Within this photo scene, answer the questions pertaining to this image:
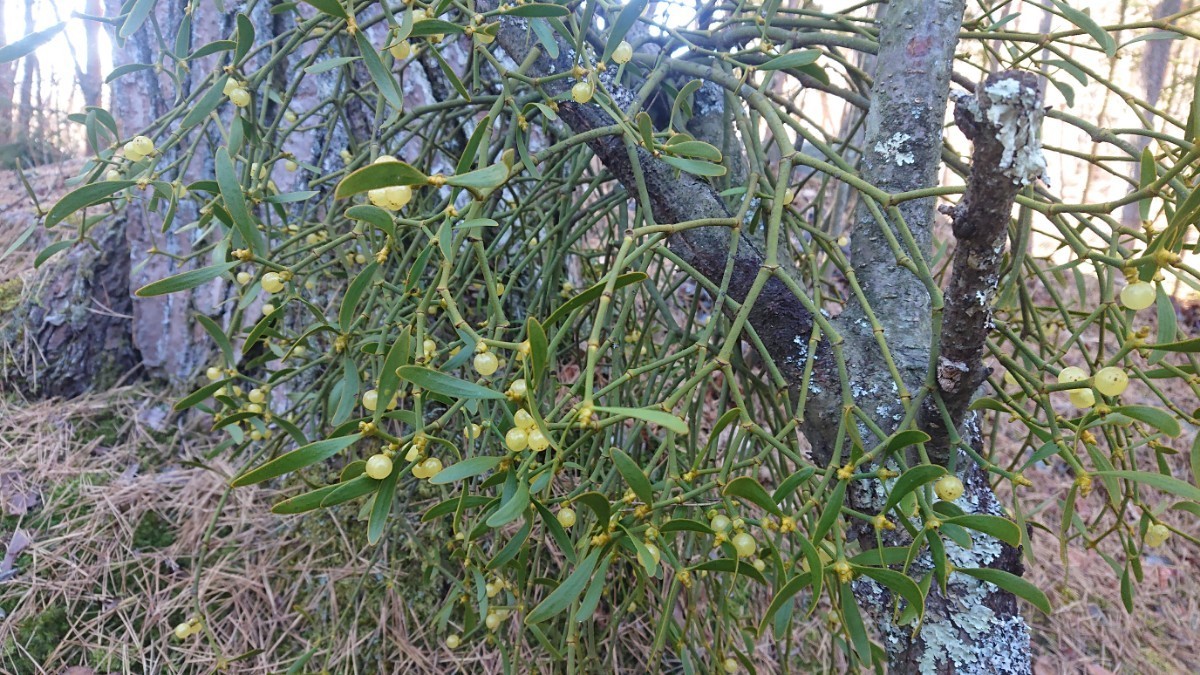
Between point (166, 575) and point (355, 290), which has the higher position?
point (355, 290)

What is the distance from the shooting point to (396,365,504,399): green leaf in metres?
0.40

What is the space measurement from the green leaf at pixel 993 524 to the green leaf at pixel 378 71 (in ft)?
1.62

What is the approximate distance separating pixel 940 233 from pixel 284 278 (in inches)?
126

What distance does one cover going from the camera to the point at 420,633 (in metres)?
1.09

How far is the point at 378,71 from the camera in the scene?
0.53 metres

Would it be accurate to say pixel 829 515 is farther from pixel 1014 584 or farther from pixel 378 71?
pixel 378 71

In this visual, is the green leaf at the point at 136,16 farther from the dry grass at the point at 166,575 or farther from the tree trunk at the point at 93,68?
the tree trunk at the point at 93,68

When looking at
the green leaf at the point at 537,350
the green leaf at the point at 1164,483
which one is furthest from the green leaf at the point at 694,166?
the green leaf at the point at 1164,483

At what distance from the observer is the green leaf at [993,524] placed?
390mm

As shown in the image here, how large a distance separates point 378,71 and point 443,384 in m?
0.28

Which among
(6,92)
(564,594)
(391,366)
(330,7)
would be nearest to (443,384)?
(391,366)

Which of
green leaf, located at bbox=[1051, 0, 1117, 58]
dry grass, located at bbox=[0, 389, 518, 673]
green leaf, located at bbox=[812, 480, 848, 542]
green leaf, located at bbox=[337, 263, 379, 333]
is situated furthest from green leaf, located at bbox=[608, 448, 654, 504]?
dry grass, located at bbox=[0, 389, 518, 673]

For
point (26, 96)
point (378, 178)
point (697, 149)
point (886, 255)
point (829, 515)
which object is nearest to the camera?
point (378, 178)

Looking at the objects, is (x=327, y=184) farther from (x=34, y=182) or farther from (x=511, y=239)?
(x=34, y=182)
